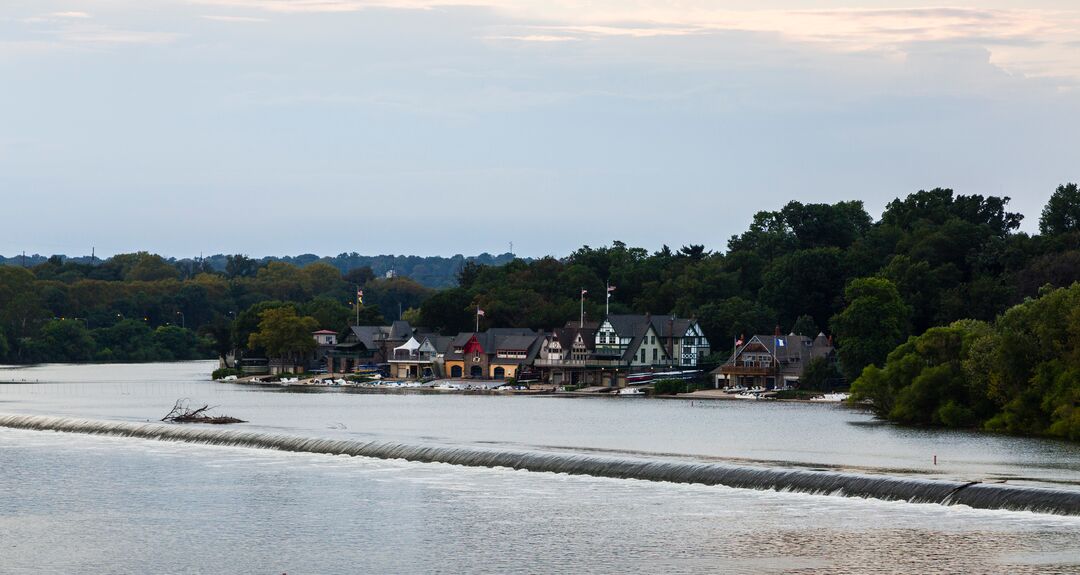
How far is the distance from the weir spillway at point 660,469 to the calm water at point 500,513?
0.92 m

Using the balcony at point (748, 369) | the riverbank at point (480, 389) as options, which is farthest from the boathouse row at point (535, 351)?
the balcony at point (748, 369)

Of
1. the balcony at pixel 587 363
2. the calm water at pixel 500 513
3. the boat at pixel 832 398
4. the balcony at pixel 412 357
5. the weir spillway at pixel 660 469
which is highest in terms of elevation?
the balcony at pixel 412 357

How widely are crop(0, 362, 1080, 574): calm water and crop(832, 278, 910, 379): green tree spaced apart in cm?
3195

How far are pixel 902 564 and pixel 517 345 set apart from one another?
104446 mm

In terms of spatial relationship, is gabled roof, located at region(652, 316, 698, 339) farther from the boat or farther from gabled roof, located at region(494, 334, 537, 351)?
the boat

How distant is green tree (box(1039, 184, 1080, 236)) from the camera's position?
13662cm

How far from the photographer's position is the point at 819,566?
116 ft

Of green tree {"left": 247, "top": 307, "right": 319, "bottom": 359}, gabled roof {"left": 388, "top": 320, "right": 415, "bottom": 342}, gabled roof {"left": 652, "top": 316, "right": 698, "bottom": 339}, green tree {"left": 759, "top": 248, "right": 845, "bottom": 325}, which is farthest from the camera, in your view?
gabled roof {"left": 388, "top": 320, "right": 415, "bottom": 342}

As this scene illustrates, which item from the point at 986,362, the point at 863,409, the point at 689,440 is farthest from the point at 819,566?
the point at 863,409

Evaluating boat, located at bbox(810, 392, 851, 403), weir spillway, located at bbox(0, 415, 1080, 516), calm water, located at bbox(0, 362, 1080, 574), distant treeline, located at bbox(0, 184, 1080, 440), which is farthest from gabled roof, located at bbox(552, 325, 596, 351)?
weir spillway, located at bbox(0, 415, 1080, 516)

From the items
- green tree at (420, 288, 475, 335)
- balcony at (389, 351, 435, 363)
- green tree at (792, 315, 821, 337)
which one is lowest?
balcony at (389, 351, 435, 363)

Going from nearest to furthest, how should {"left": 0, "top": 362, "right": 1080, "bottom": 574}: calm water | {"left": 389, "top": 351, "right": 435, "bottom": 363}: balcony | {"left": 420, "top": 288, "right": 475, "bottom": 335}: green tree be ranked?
{"left": 0, "top": 362, "right": 1080, "bottom": 574}: calm water < {"left": 389, "top": 351, "right": 435, "bottom": 363}: balcony < {"left": 420, "top": 288, "right": 475, "bottom": 335}: green tree

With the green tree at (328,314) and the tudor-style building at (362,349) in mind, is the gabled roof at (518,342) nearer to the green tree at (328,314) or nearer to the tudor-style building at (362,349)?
the tudor-style building at (362,349)

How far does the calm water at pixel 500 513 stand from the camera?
1443 inches
